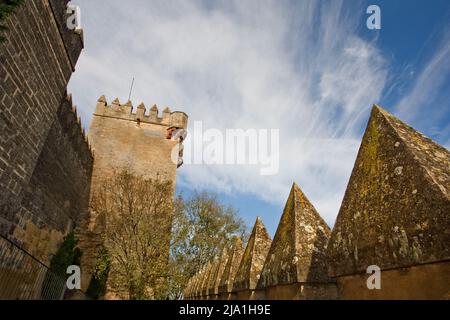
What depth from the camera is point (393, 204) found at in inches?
89.1

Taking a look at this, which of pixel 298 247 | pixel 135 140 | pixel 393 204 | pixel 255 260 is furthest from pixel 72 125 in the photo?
pixel 393 204

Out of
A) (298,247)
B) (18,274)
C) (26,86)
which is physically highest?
(26,86)

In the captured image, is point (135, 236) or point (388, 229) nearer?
point (388, 229)

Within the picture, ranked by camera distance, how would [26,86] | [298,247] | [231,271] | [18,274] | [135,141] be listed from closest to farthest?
[298,247], [26,86], [18,274], [231,271], [135,141]

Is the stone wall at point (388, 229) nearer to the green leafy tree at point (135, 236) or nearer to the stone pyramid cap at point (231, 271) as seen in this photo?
the stone pyramid cap at point (231, 271)

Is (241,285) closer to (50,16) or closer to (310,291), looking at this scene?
(310,291)

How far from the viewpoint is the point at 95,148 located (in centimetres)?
2048

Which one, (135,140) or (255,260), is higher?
(135,140)

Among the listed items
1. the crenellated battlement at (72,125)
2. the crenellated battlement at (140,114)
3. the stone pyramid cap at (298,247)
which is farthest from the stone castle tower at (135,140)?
the stone pyramid cap at (298,247)

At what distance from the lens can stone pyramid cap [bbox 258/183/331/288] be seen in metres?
3.36

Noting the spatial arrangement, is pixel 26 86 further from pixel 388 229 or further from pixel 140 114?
pixel 140 114

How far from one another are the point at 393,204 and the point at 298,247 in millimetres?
1552
